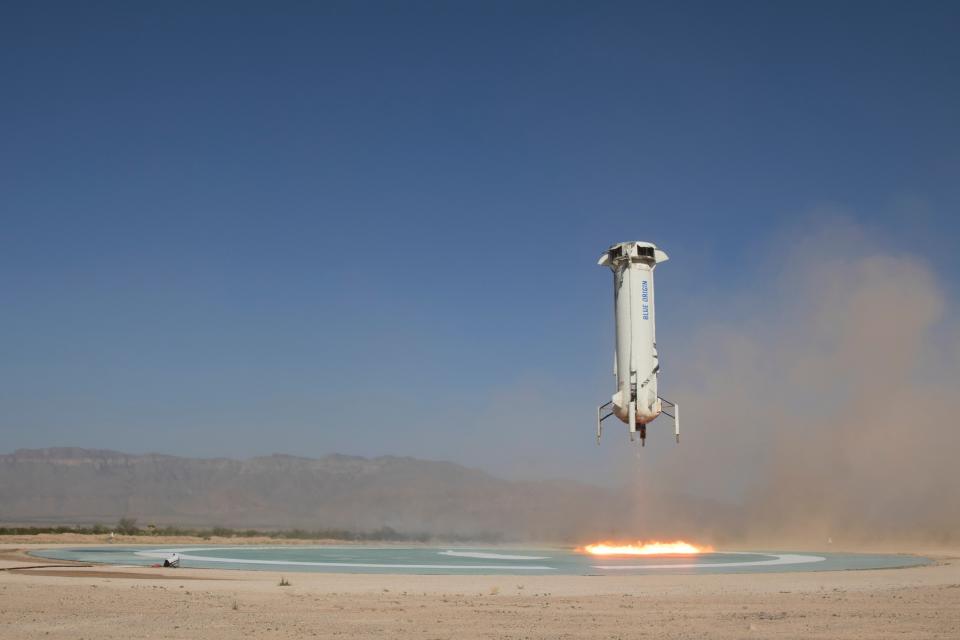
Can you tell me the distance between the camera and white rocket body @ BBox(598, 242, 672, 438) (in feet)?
128

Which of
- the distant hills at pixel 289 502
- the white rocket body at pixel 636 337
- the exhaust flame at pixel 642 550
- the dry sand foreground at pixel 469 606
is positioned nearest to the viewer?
the dry sand foreground at pixel 469 606

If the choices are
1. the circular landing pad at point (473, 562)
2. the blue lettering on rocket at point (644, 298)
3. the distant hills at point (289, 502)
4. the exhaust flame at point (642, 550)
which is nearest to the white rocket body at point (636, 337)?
the blue lettering on rocket at point (644, 298)

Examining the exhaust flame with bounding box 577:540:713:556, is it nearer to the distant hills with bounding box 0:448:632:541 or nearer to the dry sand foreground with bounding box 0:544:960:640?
the dry sand foreground with bounding box 0:544:960:640

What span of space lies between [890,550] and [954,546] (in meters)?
8.77

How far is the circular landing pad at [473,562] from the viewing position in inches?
1545

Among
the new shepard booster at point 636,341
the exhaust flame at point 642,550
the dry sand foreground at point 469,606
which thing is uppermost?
the new shepard booster at point 636,341

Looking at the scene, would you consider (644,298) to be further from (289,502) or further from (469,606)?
(289,502)

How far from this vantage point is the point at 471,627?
67.9 ft

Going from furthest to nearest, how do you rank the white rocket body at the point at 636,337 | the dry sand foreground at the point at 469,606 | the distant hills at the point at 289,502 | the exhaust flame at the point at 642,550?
the distant hills at the point at 289,502 → the exhaust flame at the point at 642,550 → the white rocket body at the point at 636,337 → the dry sand foreground at the point at 469,606

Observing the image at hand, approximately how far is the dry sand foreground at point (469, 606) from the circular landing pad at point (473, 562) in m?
4.33

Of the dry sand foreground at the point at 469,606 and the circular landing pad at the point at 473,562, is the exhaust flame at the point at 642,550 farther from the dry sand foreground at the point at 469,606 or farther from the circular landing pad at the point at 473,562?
the dry sand foreground at the point at 469,606

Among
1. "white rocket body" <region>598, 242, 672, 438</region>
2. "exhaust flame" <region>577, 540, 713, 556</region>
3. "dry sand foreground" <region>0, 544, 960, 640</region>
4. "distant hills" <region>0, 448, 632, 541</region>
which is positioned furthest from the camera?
"distant hills" <region>0, 448, 632, 541</region>

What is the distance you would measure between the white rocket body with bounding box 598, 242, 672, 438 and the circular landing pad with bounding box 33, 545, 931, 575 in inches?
258

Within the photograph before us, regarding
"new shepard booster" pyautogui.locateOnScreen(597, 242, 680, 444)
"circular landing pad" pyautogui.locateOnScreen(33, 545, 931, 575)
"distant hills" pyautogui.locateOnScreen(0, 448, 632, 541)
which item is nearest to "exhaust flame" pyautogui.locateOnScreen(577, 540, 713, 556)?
"circular landing pad" pyautogui.locateOnScreen(33, 545, 931, 575)
